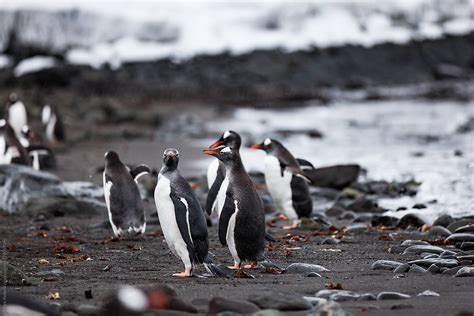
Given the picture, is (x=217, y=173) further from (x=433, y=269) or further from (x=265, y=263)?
(x=433, y=269)

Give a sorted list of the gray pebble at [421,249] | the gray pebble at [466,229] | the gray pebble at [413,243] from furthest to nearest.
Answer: the gray pebble at [466,229], the gray pebble at [413,243], the gray pebble at [421,249]

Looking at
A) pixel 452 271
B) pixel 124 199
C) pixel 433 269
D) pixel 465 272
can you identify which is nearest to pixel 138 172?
pixel 124 199

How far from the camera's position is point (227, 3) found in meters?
→ 44.0

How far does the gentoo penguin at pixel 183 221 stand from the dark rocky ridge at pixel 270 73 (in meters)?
21.3

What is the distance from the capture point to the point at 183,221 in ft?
20.5

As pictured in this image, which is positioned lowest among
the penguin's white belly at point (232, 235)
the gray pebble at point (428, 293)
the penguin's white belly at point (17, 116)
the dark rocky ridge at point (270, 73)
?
the gray pebble at point (428, 293)

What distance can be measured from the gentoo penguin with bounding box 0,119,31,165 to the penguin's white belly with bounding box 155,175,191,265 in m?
5.64

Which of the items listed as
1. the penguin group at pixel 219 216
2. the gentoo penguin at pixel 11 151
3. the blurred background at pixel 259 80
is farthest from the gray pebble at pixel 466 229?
the gentoo penguin at pixel 11 151

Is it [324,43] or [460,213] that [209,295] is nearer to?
[460,213]

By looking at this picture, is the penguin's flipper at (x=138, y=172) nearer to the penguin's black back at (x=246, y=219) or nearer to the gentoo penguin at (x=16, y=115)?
the penguin's black back at (x=246, y=219)

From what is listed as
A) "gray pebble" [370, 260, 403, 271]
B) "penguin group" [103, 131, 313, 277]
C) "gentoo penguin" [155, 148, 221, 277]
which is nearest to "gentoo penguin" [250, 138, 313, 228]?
"penguin group" [103, 131, 313, 277]

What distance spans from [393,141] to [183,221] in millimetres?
12253

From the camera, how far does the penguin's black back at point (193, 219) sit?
6199mm

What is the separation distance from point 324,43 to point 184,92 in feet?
31.5
